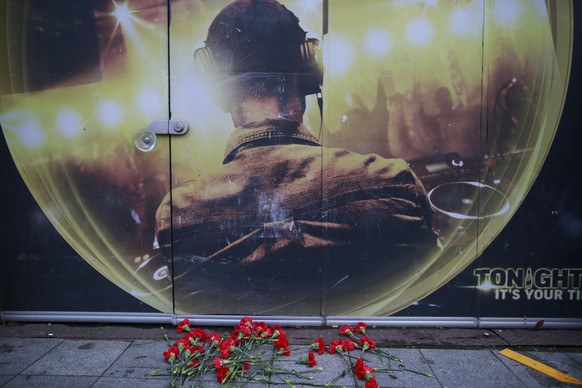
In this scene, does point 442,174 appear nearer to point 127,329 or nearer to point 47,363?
point 127,329

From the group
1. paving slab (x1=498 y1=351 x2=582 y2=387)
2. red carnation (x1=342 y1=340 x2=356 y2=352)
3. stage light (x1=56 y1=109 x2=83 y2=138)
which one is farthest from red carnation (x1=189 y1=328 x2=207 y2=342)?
paving slab (x1=498 y1=351 x2=582 y2=387)

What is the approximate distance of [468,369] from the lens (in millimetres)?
2939

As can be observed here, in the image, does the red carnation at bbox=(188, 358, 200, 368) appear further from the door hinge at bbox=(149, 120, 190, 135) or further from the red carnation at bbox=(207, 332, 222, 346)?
the door hinge at bbox=(149, 120, 190, 135)

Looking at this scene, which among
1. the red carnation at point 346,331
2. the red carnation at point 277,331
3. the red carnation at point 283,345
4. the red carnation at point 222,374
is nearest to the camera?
the red carnation at point 222,374

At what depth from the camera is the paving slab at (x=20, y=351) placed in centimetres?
296

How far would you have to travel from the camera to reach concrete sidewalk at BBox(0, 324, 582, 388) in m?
2.80

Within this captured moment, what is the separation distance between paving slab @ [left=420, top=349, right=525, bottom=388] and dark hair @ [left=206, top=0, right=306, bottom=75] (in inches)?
97.7

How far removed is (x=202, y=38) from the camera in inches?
136

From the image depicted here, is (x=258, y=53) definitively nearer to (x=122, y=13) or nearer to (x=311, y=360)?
(x=122, y=13)

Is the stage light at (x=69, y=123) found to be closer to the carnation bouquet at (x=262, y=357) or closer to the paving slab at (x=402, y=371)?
the carnation bouquet at (x=262, y=357)

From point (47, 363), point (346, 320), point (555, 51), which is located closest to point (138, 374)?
point (47, 363)

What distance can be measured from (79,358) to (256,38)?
282 cm

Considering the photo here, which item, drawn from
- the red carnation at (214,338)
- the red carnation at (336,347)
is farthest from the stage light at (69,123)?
the red carnation at (336,347)

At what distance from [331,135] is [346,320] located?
157cm
